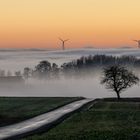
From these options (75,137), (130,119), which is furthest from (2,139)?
(130,119)

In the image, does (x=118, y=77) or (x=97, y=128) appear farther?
(x=118, y=77)

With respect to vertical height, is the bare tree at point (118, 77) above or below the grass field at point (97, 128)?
below

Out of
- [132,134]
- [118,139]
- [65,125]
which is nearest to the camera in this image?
[118,139]

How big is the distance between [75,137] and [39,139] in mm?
3705

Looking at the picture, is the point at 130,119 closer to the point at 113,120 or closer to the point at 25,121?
the point at 113,120

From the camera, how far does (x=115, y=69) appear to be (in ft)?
528

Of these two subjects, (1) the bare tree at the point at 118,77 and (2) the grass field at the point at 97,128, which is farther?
(1) the bare tree at the point at 118,77

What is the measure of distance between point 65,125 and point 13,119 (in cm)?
1398

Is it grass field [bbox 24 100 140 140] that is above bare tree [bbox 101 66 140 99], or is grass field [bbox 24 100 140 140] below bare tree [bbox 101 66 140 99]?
→ above

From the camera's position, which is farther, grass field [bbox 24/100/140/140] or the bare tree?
the bare tree

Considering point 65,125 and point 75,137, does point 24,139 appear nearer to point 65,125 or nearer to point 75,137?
point 75,137

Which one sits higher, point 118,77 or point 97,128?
point 97,128

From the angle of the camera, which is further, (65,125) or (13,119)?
(13,119)

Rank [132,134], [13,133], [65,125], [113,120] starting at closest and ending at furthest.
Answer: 1. [132,134]
2. [13,133]
3. [65,125]
4. [113,120]
